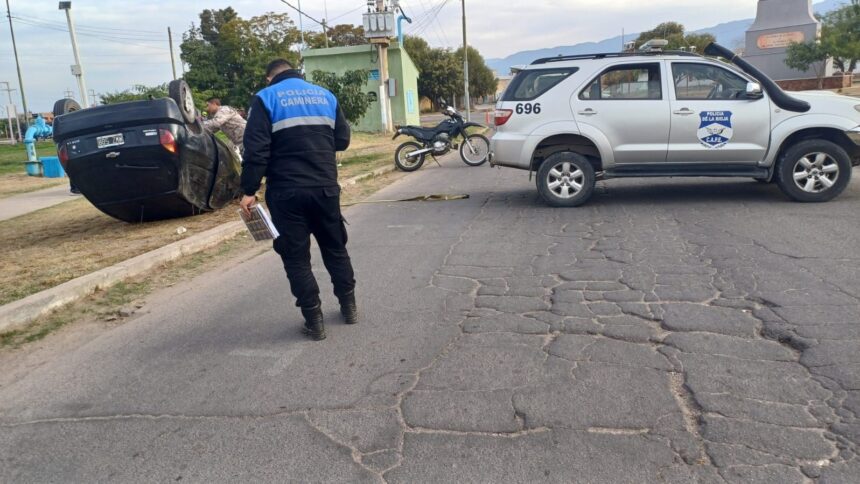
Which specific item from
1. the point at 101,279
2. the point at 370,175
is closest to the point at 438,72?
the point at 370,175

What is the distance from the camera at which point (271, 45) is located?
172ft

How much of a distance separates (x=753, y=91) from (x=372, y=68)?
25.3m

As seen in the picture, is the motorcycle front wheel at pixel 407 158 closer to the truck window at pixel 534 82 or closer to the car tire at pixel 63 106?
the truck window at pixel 534 82

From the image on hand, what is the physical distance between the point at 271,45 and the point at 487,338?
51.9m

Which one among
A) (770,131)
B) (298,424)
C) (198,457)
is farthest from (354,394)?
(770,131)

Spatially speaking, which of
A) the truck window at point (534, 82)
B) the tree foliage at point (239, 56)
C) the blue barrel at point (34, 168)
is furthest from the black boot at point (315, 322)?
the tree foliage at point (239, 56)

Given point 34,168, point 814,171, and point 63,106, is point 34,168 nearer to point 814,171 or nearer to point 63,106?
point 63,106

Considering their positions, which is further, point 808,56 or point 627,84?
point 808,56

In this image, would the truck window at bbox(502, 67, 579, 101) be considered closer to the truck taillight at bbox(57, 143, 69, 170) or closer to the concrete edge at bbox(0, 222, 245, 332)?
the concrete edge at bbox(0, 222, 245, 332)

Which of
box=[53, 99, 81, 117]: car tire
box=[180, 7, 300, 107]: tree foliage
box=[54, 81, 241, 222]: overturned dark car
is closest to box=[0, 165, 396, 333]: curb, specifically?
box=[54, 81, 241, 222]: overturned dark car

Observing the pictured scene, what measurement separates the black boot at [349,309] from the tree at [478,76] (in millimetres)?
69784

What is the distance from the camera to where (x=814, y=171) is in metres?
8.47

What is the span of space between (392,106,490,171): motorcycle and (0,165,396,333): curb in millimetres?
7062

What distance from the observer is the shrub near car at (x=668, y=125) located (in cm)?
845
